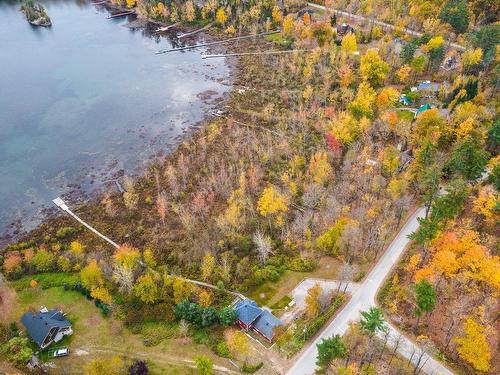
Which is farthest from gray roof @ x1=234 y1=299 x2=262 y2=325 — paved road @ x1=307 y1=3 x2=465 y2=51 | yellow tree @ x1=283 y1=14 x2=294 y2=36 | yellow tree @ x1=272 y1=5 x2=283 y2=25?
yellow tree @ x1=272 y1=5 x2=283 y2=25

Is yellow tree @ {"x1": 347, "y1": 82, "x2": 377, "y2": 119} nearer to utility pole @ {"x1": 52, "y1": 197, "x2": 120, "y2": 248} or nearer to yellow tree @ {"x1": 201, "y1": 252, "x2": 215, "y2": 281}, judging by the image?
yellow tree @ {"x1": 201, "y1": 252, "x2": 215, "y2": 281}

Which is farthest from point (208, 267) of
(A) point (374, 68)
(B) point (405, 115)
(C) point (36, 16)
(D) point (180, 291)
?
(C) point (36, 16)

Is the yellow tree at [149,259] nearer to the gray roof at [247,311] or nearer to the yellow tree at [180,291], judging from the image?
the yellow tree at [180,291]

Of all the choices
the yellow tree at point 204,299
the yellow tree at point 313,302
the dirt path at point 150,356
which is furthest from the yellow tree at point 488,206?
the dirt path at point 150,356

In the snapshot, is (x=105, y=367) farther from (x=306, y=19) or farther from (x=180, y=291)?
(x=306, y=19)

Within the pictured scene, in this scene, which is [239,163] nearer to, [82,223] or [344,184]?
[344,184]

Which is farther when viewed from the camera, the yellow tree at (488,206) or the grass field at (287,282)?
the yellow tree at (488,206)
